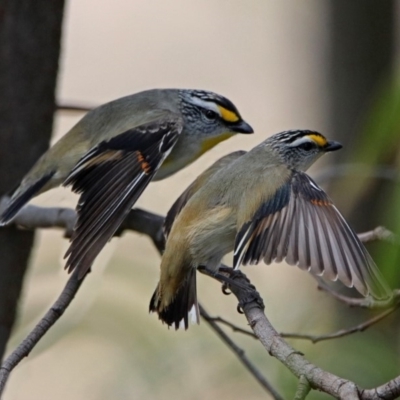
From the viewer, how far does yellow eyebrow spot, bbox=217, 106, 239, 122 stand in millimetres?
4016

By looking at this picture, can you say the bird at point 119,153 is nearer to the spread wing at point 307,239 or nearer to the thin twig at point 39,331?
the thin twig at point 39,331

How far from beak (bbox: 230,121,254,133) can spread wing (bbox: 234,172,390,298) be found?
107cm

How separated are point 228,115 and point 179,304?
1.39 meters

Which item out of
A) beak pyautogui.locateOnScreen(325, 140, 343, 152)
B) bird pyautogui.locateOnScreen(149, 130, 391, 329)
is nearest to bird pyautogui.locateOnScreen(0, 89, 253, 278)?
bird pyautogui.locateOnScreen(149, 130, 391, 329)

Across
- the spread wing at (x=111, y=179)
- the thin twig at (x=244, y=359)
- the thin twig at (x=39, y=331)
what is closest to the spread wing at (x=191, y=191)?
the spread wing at (x=111, y=179)

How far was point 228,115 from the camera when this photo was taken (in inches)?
159

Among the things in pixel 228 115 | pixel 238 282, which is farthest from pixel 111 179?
pixel 228 115

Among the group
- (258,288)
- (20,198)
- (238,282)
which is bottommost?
(258,288)

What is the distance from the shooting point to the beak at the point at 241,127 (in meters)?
3.91

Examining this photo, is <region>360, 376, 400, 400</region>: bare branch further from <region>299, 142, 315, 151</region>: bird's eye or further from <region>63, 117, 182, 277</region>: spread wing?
<region>299, 142, 315, 151</region>: bird's eye

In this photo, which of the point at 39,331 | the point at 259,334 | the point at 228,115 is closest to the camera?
the point at 259,334

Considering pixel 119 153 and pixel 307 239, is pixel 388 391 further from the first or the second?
pixel 119 153

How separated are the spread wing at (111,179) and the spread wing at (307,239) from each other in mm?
537

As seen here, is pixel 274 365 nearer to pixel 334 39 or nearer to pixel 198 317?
pixel 198 317
